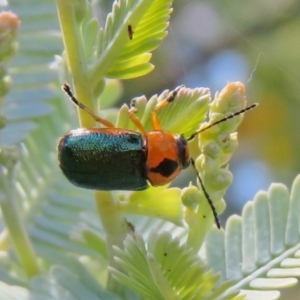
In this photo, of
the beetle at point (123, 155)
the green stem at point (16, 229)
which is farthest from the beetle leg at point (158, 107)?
the green stem at point (16, 229)

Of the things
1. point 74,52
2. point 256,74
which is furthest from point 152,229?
point 256,74

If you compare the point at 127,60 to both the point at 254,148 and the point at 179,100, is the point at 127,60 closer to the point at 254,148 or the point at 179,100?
the point at 179,100

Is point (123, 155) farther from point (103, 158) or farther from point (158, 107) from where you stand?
point (158, 107)

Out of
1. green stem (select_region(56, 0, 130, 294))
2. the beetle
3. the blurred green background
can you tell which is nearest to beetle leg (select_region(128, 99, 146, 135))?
the beetle

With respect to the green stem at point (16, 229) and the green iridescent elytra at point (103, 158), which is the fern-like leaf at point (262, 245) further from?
the green stem at point (16, 229)

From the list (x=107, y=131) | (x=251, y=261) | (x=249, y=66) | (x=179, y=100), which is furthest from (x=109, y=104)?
(x=249, y=66)

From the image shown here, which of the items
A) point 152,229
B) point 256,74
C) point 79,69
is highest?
point 79,69
